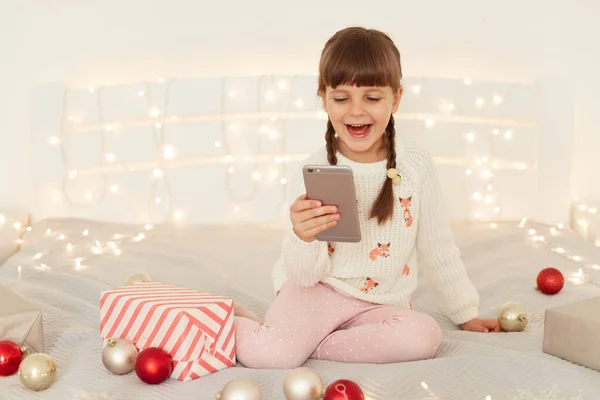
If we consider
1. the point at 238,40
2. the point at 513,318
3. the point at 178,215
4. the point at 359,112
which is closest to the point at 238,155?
the point at 178,215

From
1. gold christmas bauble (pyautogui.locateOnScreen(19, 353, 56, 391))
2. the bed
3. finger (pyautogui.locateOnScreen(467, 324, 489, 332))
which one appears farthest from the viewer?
the bed

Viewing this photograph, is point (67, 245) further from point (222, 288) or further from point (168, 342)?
point (168, 342)

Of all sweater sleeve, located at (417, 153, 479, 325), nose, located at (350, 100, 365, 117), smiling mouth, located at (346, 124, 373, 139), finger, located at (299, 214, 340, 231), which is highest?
nose, located at (350, 100, 365, 117)

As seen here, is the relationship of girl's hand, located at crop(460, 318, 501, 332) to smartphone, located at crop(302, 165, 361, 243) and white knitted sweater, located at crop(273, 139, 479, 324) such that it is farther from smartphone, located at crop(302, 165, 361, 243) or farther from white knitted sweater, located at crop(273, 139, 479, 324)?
smartphone, located at crop(302, 165, 361, 243)

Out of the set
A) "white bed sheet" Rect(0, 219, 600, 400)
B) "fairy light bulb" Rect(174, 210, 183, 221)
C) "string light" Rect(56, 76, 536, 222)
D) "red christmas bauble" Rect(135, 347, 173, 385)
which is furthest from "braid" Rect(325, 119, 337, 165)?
"fairy light bulb" Rect(174, 210, 183, 221)

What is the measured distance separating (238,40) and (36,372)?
1.60m

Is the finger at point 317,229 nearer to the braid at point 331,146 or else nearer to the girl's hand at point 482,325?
the braid at point 331,146

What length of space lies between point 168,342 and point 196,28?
1.50 meters

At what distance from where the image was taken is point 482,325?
4.94 feet

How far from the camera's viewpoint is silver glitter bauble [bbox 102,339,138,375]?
125cm

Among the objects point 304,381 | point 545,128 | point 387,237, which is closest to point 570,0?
point 545,128

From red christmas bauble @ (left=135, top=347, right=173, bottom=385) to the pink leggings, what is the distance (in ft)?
0.51

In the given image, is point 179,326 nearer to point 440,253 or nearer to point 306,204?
point 306,204

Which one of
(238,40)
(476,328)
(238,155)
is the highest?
(238,40)
